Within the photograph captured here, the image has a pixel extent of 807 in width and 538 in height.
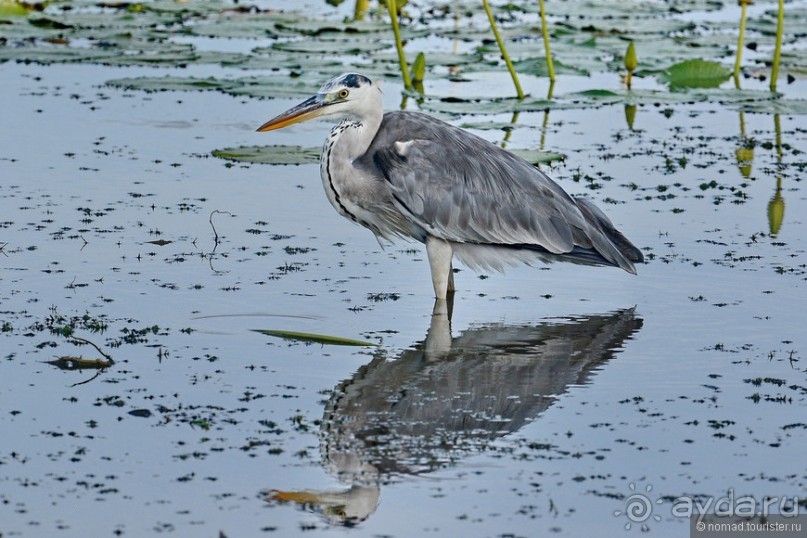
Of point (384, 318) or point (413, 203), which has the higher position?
point (413, 203)

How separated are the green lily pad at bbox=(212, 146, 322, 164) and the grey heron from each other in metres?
2.07

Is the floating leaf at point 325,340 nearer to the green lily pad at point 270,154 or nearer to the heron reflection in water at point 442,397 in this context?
the heron reflection in water at point 442,397

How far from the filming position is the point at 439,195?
23.1ft

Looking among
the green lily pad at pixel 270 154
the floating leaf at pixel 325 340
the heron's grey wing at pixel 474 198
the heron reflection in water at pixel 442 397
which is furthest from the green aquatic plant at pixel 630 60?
the floating leaf at pixel 325 340

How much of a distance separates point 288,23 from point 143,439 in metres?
11.0

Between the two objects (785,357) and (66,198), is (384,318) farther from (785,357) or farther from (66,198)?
(66,198)

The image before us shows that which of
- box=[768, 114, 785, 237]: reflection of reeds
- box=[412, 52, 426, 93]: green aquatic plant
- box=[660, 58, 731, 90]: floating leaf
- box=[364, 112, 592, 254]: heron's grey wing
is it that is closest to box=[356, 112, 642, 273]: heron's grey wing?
box=[364, 112, 592, 254]: heron's grey wing

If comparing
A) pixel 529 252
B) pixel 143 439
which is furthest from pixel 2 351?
pixel 529 252

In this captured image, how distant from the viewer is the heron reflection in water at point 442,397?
482cm

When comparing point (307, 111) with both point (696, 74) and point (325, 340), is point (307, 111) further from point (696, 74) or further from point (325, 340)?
point (696, 74)

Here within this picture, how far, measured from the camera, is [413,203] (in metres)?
7.00

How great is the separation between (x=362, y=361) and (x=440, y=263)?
1106mm

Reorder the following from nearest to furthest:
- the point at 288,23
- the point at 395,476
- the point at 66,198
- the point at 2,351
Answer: the point at 395,476, the point at 2,351, the point at 66,198, the point at 288,23

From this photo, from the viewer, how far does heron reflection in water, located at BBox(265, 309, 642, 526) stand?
482 cm
